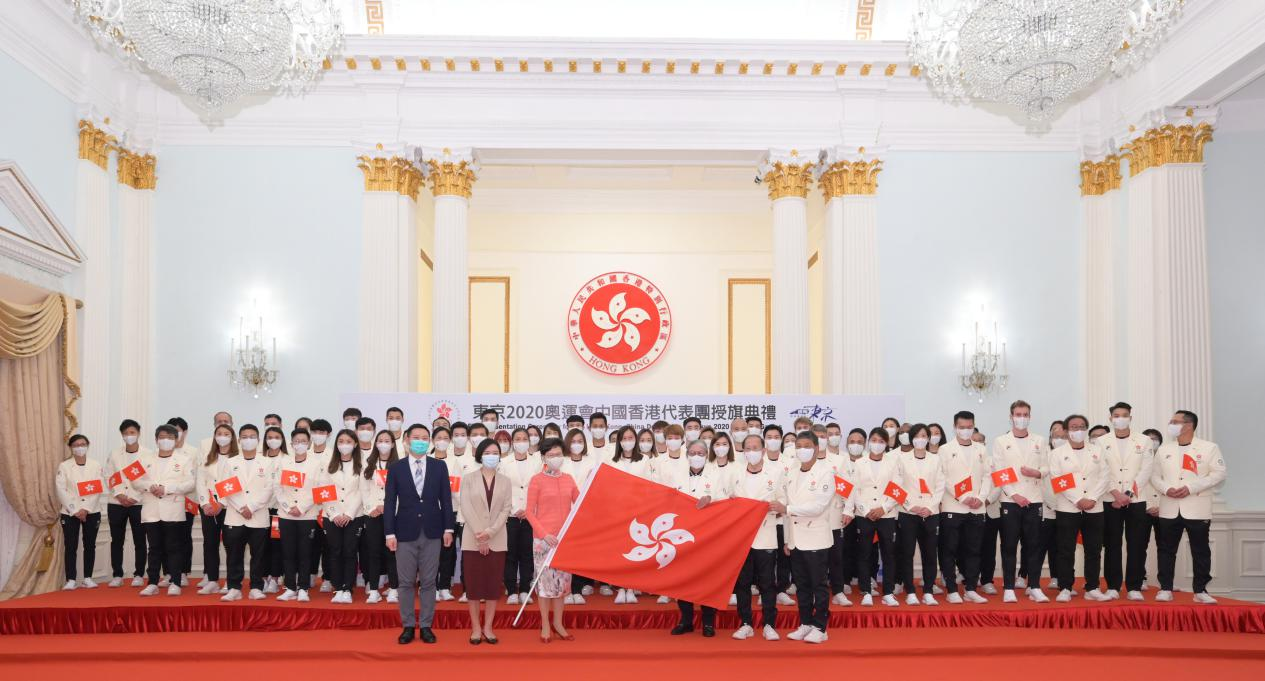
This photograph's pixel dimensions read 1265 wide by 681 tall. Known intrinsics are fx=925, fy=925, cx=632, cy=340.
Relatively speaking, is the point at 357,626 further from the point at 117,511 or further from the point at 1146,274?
the point at 1146,274

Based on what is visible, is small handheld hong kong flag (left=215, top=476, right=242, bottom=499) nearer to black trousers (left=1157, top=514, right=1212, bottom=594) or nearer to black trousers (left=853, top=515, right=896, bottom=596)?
black trousers (left=853, top=515, right=896, bottom=596)

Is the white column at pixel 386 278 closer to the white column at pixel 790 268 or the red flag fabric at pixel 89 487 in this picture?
the red flag fabric at pixel 89 487

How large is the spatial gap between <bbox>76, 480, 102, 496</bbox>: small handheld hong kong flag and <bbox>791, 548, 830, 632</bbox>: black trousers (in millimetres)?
6787

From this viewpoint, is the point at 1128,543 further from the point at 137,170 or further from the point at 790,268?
the point at 137,170

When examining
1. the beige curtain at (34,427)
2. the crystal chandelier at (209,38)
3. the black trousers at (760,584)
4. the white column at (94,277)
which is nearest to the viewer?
the crystal chandelier at (209,38)

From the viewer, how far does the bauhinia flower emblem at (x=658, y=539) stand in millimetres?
7055

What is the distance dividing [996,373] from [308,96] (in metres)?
9.62

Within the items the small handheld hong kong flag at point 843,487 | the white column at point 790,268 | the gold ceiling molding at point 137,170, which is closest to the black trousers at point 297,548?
the small handheld hong kong flag at point 843,487

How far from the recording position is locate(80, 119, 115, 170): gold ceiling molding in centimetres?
1067

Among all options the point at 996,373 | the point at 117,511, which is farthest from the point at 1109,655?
the point at 117,511

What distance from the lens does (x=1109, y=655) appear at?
23.0 feet

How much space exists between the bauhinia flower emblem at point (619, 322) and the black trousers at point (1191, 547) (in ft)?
28.5

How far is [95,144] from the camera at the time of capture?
1083 cm

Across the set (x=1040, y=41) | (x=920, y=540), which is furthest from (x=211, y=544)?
(x=1040, y=41)
